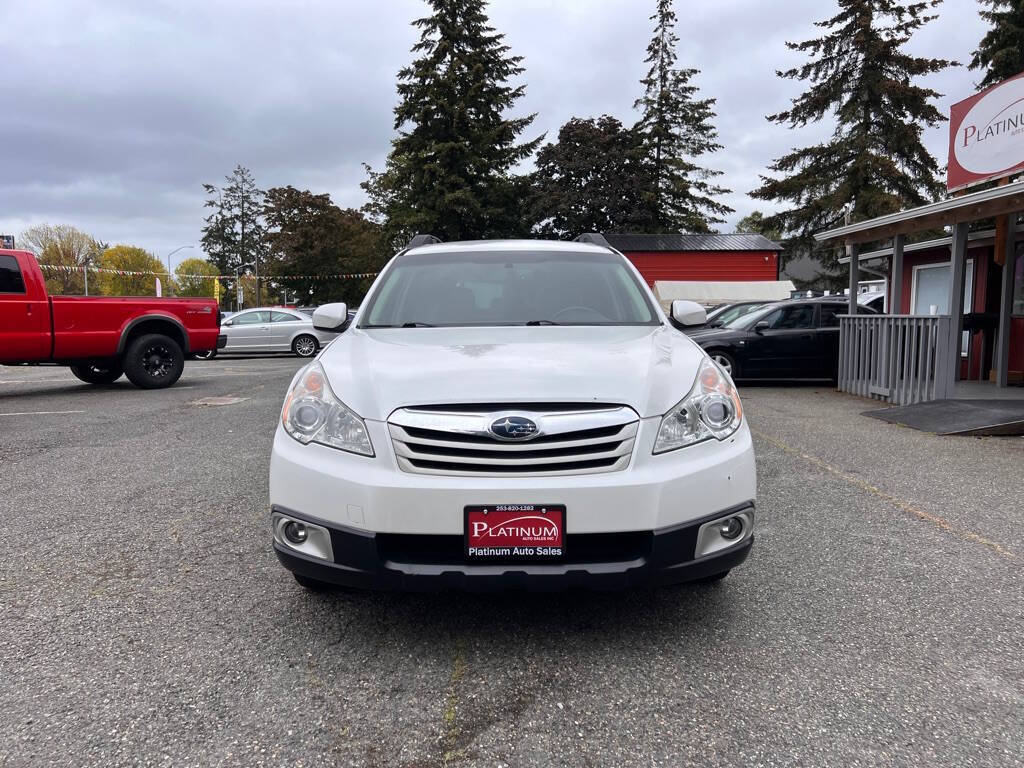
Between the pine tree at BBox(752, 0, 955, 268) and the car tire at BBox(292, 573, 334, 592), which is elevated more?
the pine tree at BBox(752, 0, 955, 268)

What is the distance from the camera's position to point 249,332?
20.4m

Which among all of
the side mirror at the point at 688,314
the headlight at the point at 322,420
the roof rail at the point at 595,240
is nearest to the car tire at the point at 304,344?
the roof rail at the point at 595,240

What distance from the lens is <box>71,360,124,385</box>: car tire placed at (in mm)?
11523

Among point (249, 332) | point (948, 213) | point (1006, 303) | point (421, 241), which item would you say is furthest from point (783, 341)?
point (249, 332)

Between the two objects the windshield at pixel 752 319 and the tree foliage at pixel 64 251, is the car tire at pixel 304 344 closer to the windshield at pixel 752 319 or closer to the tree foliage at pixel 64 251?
the windshield at pixel 752 319

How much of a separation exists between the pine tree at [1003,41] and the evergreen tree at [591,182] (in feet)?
56.7

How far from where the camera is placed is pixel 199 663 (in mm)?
2564

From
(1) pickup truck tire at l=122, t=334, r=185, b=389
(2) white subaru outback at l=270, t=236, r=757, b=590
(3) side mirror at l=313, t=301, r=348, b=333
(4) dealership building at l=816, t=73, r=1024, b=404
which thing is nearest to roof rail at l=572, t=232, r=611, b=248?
(3) side mirror at l=313, t=301, r=348, b=333

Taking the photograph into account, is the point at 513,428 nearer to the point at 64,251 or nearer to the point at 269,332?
the point at 269,332

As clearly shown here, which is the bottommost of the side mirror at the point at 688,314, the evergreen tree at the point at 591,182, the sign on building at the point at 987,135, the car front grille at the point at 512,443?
the car front grille at the point at 512,443

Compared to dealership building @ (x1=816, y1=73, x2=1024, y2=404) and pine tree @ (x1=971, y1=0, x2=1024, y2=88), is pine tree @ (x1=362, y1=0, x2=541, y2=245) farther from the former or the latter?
dealership building @ (x1=816, y1=73, x2=1024, y2=404)

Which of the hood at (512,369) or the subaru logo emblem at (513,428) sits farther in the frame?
the hood at (512,369)

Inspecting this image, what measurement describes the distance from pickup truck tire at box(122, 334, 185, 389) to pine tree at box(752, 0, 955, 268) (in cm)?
2841

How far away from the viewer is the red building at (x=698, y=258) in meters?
30.4
